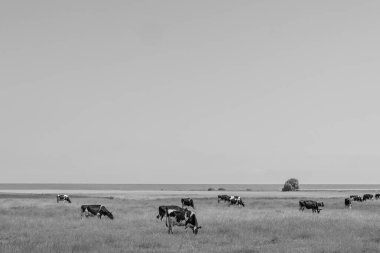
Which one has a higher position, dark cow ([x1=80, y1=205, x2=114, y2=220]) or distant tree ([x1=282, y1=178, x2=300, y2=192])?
distant tree ([x1=282, y1=178, x2=300, y2=192])

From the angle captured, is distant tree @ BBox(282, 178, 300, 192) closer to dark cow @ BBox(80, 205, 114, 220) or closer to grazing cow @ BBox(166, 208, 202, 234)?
dark cow @ BBox(80, 205, 114, 220)

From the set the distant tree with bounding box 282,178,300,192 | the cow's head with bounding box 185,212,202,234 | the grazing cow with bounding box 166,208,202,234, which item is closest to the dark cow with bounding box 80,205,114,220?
the grazing cow with bounding box 166,208,202,234

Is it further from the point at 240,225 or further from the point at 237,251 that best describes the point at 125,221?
the point at 237,251

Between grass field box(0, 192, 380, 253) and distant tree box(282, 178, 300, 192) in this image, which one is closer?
grass field box(0, 192, 380, 253)

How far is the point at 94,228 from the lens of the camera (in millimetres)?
24797

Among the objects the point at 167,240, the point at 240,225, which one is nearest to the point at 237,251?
the point at 167,240

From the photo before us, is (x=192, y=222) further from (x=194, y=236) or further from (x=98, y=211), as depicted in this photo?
(x=98, y=211)

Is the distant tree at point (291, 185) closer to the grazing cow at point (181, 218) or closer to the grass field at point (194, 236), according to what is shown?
the grass field at point (194, 236)

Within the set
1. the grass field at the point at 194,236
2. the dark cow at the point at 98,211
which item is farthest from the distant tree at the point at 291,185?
the grass field at the point at 194,236

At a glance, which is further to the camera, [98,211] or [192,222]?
[98,211]

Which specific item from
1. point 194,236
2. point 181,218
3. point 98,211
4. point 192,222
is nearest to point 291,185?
point 98,211

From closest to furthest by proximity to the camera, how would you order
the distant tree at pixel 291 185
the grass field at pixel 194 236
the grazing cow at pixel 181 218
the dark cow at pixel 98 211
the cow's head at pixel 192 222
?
the grass field at pixel 194 236, the cow's head at pixel 192 222, the grazing cow at pixel 181 218, the dark cow at pixel 98 211, the distant tree at pixel 291 185

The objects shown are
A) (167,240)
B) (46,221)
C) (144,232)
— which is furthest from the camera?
(46,221)

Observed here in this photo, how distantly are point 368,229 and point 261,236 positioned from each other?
6599 millimetres
